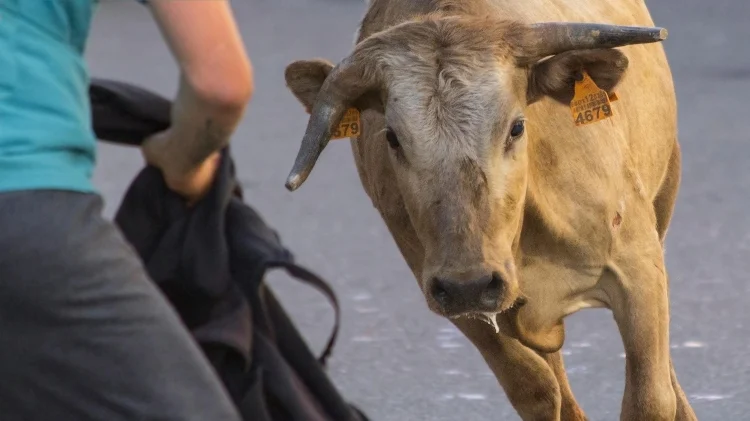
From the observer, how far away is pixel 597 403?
19.8 feet

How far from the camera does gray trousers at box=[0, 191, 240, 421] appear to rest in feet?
8.87

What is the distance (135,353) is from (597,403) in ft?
11.6

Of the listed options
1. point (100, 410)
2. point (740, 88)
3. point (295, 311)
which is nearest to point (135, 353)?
point (100, 410)

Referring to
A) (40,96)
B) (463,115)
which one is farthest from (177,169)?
(463,115)

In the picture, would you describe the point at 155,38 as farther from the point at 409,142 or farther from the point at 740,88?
the point at 409,142

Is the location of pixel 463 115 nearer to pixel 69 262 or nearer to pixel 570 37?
pixel 570 37

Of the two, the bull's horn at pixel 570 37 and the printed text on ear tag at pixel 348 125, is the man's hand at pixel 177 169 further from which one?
the bull's horn at pixel 570 37

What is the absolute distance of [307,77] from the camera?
15.5ft

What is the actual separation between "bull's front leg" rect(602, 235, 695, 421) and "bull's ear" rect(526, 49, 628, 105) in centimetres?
57

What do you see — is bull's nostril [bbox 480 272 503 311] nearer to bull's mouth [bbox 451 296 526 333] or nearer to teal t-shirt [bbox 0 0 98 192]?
bull's mouth [bbox 451 296 526 333]

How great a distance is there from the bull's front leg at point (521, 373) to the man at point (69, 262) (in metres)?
2.45

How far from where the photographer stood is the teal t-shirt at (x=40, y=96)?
8.93 ft

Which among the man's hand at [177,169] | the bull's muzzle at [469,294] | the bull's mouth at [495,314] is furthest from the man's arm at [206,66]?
the bull's mouth at [495,314]

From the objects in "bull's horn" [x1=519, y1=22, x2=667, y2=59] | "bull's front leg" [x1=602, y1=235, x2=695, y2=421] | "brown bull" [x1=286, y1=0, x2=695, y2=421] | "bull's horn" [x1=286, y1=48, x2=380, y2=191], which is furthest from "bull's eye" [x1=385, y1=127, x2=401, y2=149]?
"bull's front leg" [x1=602, y1=235, x2=695, y2=421]
